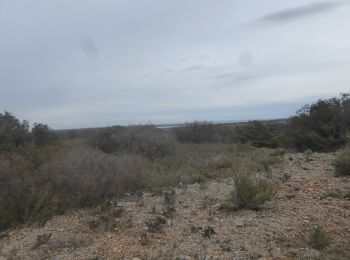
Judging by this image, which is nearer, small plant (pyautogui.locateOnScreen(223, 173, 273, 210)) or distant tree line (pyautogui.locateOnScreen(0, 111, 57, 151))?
small plant (pyautogui.locateOnScreen(223, 173, 273, 210))

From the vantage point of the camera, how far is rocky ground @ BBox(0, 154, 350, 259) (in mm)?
6992

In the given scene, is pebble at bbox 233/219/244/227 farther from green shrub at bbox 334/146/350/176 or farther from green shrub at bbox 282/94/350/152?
green shrub at bbox 282/94/350/152

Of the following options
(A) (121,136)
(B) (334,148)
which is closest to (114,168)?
(A) (121,136)

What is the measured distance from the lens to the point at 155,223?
847 centimetres

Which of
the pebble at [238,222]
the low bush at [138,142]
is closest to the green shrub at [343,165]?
the pebble at [238,222]

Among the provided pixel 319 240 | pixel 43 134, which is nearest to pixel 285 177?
pixel 319 240

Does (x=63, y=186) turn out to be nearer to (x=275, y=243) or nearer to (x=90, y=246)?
(x=90, y=246)

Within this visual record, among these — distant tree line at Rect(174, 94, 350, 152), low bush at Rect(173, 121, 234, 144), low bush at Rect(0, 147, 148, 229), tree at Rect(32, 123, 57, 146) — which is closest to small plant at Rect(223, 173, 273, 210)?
low bush at Rect(0, 147, 148, 229)

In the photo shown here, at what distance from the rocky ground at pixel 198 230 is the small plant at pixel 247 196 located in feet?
0.57

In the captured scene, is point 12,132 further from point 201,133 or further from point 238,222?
point 201,133

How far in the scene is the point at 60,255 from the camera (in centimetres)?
724

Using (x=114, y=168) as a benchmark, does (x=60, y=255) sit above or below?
below

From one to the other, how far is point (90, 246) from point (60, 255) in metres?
0.52

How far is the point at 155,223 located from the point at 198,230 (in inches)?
34.0
